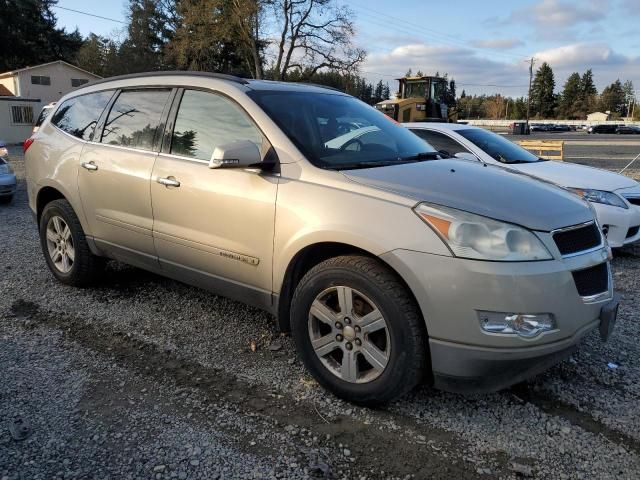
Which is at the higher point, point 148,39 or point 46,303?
point 148,39

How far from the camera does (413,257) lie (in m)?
2.63

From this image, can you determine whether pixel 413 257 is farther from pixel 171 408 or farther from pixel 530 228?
pixel 171 408

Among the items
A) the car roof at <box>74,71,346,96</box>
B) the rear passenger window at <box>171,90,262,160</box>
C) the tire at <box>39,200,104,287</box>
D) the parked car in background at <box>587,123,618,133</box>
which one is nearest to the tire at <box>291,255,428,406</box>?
the rear passenger window at <box>171,90,262,160</box>

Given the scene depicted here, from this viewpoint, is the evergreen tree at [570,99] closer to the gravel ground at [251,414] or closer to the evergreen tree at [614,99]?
the evergreen tree at [614,99]

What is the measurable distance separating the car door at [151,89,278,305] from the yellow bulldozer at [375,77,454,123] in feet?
64.5

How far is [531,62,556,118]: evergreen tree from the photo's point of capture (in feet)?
390

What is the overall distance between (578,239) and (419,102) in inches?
872

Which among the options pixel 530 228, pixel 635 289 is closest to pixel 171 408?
pixel 530 228

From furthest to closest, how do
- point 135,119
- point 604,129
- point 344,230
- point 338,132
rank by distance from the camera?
point 604,129 < point 135,119 < point 338,132 < point 344,230

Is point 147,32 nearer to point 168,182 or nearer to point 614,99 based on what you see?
point 168,182

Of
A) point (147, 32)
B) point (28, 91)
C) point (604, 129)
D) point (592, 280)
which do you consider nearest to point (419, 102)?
point (592, 280)

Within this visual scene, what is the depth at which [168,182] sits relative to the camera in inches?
147

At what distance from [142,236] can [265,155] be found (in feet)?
4.35

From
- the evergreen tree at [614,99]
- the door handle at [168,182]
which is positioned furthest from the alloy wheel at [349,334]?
the evergreen tree at [614,99]
